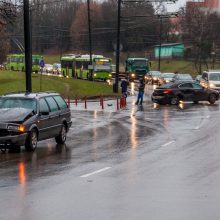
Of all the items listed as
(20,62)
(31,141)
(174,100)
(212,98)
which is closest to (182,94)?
(174,100)

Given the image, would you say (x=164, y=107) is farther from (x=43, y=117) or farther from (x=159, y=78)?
(x=159, y=78)

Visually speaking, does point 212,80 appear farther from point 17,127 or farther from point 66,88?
point 17,127

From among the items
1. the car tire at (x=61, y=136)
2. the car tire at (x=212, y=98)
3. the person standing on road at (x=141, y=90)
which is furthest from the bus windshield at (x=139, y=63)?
the car tire at (x=61, y=136)

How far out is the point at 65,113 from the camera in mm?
21594

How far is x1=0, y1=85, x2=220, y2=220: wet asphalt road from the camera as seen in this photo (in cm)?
1006

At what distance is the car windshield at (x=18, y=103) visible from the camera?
1955cm

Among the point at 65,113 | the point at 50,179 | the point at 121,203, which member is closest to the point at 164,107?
the point at 65,113

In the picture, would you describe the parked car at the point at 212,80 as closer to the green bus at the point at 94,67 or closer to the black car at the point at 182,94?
the black car at the point at 182,94

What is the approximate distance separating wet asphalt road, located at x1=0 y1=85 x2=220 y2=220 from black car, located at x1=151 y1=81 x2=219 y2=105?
16.4 m

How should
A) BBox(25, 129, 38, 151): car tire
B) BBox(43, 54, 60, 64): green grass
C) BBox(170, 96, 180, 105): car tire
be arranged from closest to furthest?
BBox(25, 129, 38, 151): car tire → BBox(170, 96, 180, 105): car tire → BBox(43, 54, 60, 64): green grass

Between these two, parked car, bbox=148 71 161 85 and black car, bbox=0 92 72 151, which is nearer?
black car, bbox=0 92 72 151

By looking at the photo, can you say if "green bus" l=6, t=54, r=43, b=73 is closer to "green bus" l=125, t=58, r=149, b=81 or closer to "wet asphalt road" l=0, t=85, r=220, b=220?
"green bus" l=125, t=58, r=149, b=81

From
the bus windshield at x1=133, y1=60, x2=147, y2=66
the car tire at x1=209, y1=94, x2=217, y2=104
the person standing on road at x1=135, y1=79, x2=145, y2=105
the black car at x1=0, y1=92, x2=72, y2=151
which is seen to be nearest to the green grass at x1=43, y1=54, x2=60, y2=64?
the bus windshield at x1=133, y1=60, x2=147, y2=66

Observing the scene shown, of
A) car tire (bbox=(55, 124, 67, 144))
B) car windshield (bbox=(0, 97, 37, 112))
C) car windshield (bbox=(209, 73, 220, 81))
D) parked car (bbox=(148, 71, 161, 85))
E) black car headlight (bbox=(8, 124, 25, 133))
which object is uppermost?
car windshield (bbox=(0, 97, 37, 112))
